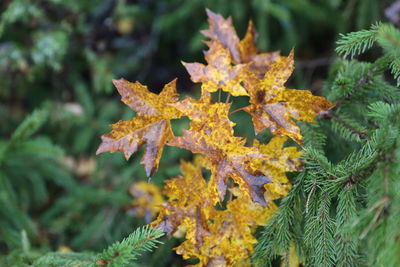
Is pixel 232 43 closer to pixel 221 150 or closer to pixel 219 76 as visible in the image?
pixel 219 76

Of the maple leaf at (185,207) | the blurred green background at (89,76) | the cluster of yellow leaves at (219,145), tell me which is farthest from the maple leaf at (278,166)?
the blurred green background at (89,76)

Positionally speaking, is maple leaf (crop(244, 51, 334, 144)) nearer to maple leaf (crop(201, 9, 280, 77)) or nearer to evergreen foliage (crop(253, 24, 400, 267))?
evergreen foliage (crop(253, 24, 400, 267))

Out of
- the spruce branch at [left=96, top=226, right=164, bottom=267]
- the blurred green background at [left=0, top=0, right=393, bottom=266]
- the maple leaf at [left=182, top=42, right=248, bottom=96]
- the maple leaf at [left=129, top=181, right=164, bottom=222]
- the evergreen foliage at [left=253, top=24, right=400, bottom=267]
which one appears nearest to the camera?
the evergreen foliage at [left=253, top=24, right=400, bottom=267]

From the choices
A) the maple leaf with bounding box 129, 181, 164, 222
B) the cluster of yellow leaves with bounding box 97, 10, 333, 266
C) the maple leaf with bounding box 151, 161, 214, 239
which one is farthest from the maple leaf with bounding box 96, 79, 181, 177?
the maple leaf with bounding box 129, 181, 164, 222

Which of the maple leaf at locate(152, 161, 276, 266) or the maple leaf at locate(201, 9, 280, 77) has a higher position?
the maple leaf at locate(201, 9, 280, 77)

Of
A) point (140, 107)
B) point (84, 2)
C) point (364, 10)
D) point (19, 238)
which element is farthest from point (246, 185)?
point (84, 2)

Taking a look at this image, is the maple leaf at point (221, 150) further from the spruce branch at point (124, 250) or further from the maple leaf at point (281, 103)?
the spruce branch at point (124, 250)

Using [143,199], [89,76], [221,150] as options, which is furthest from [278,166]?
[89,76]
